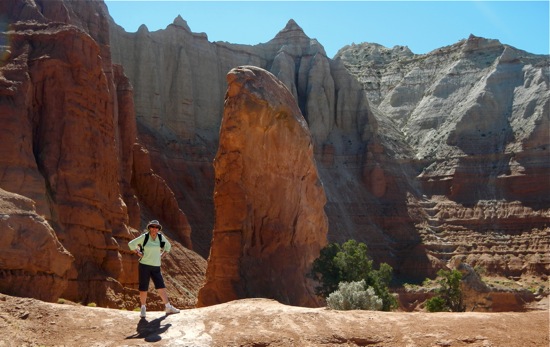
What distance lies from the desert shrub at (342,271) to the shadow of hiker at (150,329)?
57.7ft

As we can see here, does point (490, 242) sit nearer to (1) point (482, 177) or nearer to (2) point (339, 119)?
(1) point (482, 177)

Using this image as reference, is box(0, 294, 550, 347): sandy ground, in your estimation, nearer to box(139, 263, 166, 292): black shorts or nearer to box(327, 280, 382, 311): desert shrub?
box(139, 263, 166, 292): black shorts

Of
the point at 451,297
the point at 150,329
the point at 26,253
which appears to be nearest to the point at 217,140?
the point at 451,297

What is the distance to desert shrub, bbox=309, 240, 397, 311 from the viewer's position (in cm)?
3145

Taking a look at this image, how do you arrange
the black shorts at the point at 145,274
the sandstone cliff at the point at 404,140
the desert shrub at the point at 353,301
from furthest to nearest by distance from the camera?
1. the sandstone cliff at the point at 404,140
2. the desert shrub at the point at 353,301
3. the black shorts at the point at 145,274

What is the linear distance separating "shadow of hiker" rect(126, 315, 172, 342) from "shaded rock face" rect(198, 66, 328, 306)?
13637mm

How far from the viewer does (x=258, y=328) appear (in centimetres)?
1382

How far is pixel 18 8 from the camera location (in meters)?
33.6

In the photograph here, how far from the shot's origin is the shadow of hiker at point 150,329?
1320cm

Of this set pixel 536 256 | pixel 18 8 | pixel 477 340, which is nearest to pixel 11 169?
pixel 18 8

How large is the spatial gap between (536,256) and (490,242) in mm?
4784

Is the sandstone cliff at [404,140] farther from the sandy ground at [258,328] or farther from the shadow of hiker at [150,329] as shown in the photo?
the shadow of hiker at [150,329]

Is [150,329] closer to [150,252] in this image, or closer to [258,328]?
[150,252]

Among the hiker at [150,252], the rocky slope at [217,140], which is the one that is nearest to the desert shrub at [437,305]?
the rocky slope at [217,140]
